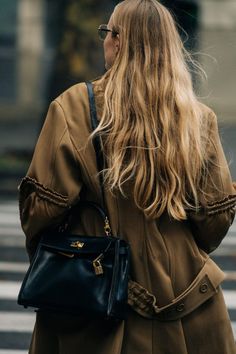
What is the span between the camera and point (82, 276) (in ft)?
10.6

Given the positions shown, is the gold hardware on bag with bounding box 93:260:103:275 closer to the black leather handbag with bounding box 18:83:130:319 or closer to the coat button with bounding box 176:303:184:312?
the black leather handbag with bounding box 18:83:130:319

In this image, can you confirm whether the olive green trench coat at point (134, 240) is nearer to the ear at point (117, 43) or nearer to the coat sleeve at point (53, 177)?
the coat sleeve at point (53, 177)

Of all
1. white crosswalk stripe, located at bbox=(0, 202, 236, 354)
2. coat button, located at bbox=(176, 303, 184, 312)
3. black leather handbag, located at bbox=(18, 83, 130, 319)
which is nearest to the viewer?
black leather handbag, located at bbox=(18, 83, 130, 319)

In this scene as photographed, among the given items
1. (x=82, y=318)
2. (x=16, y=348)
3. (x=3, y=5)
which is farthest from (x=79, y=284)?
(x=3, y=5)

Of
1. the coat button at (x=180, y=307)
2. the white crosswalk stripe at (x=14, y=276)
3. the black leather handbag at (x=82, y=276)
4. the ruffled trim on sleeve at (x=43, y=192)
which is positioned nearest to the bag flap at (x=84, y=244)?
the black leather handbag at (x=82, y=276)

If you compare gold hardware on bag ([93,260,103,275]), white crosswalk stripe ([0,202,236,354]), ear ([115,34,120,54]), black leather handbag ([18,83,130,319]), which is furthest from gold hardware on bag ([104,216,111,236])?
white crosswalk stripe ([0,202,236,354])

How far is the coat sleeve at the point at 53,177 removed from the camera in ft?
10.7

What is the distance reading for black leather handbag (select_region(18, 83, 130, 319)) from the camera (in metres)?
3.21

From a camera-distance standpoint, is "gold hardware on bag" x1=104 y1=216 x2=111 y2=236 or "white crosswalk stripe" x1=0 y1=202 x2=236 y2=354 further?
"white crosswalk stripe" x1=0 y1=202 x2=236 y2=354

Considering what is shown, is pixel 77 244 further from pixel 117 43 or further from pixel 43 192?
pixel 117 43

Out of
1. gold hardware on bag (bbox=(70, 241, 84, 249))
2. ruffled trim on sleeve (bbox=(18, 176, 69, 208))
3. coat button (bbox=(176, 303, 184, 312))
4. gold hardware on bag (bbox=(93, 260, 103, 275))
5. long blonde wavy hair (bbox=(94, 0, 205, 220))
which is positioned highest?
long blonde wavy hair (bbox=(94, 0, 205, 220))

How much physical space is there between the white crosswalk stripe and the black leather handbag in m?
2.99

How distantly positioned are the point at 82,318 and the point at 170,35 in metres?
A: 1.01

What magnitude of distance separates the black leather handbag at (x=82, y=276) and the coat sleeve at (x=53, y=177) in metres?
0.09
